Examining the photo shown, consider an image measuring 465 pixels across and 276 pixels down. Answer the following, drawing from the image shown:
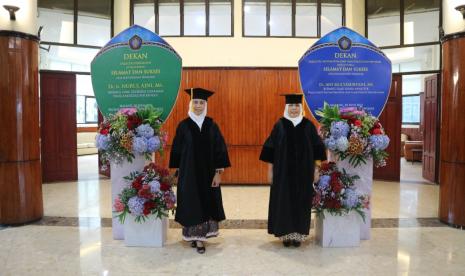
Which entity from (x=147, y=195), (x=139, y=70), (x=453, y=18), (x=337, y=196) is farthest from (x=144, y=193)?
(x=453, y=18)

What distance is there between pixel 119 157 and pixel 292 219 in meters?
1.97

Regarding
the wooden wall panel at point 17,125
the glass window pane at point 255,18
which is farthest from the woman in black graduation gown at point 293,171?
the glass window pane at point 255,18

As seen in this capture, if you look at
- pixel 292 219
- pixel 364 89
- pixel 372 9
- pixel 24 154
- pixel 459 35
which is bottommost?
pixel 292 219

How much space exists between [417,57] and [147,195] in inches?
276

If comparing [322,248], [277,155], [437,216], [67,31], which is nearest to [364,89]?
[277,155]

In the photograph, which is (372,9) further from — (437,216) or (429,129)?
(437,216)

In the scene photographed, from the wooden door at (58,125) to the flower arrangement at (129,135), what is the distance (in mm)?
4635

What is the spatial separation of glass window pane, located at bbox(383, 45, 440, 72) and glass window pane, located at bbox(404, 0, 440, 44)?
23 centimetres

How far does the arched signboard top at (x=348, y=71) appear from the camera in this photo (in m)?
3.96

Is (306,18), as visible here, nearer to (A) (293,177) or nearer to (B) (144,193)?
(A) (293,177)

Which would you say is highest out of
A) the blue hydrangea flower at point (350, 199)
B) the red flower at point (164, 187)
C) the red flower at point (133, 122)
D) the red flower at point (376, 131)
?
the red flower at point (133, 122)

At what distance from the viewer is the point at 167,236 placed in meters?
4.14

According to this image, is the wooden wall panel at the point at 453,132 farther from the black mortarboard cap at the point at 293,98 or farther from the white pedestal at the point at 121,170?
the white pedestal at the point at 121,170

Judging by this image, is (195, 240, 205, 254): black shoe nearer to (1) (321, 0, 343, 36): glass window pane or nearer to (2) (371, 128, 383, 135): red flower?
(2) (371, 128, 383, 135): red flower
